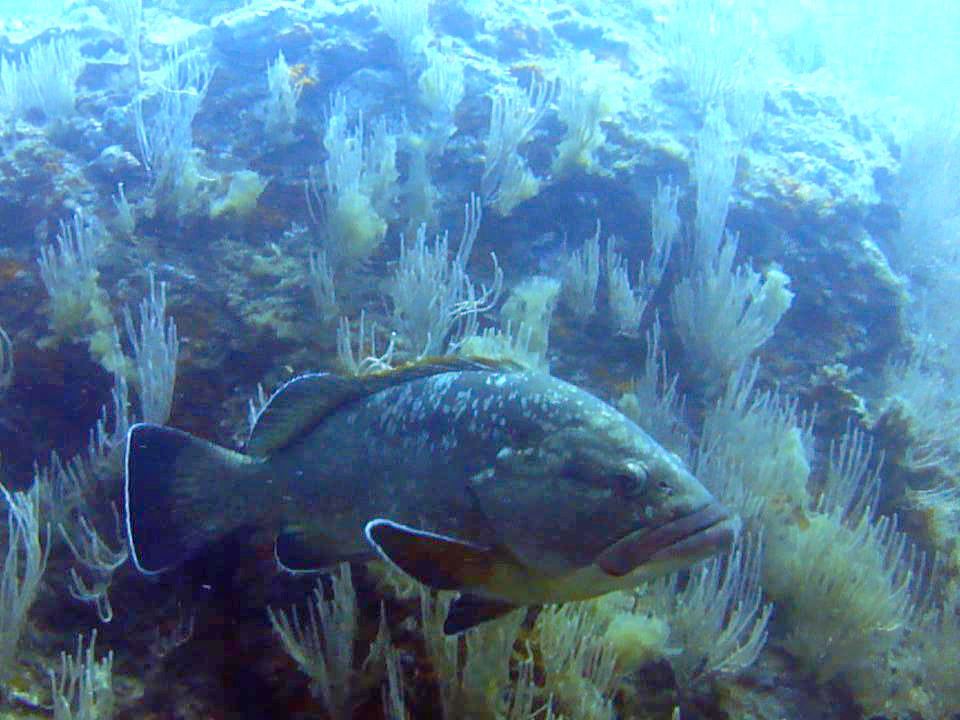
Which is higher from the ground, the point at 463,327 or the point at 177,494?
the point at 177,494

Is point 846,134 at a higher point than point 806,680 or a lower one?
higher

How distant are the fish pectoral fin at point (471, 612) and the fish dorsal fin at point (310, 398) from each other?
0.80 meters

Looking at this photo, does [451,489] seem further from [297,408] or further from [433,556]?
[297,408]

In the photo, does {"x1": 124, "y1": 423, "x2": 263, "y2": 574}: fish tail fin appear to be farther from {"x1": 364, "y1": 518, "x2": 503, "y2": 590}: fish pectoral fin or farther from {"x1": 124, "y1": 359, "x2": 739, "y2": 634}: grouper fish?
{"x1": 364, "y1": 518, "x2": 503, "y2": 590}: fish pectoral fin

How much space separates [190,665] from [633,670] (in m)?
2.02

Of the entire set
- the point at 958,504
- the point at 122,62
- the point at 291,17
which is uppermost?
the point at 291,17

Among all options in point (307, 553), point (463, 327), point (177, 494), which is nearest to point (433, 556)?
point (307, 553)

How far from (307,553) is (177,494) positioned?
522mm

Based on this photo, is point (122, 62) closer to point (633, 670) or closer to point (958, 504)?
point (633, 670)

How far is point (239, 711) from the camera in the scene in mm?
2881

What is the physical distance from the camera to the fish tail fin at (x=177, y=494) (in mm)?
2383

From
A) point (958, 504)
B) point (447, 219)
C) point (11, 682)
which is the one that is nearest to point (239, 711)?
point (11, 682)

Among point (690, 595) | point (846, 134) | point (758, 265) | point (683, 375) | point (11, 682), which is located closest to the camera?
point (11, 682)

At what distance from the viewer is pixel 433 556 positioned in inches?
75.8
